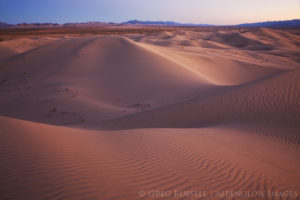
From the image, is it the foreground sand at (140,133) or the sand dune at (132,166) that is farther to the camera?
the foreground sand at (140,133)

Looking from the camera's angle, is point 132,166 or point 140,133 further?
point 140,133

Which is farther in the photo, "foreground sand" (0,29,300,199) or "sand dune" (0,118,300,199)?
"foreground sand" (0,29,300,199)

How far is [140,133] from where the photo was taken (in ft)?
17.1

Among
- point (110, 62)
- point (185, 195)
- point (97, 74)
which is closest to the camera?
point (185, 195)

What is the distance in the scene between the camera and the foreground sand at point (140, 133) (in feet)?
9.03

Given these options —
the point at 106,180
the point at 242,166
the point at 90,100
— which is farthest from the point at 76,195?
the point at 90,100

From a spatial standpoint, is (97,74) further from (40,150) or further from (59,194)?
(59,194)

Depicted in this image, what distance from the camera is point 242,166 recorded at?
140 inches

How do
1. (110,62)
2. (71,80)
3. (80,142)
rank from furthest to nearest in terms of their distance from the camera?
(110,62), (71,80), (80,142)

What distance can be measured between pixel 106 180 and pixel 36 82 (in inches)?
497

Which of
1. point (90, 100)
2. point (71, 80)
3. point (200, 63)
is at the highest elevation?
point (200, 63)

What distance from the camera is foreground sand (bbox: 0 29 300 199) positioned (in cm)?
275

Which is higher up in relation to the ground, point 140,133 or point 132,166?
point 132,166

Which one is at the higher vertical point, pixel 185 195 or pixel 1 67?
pixel 1 67
